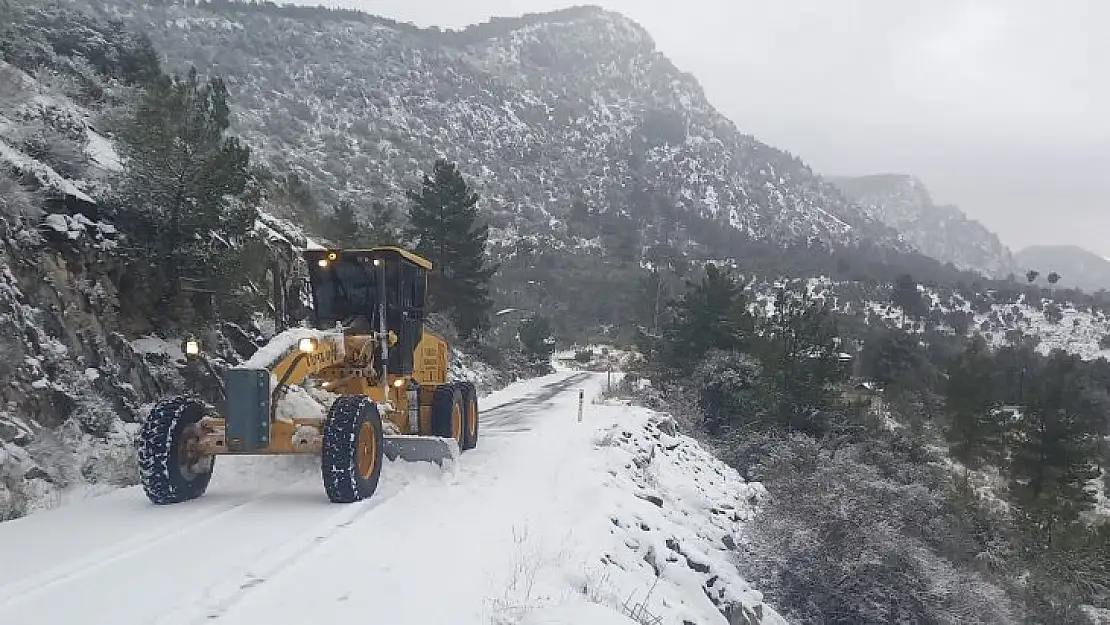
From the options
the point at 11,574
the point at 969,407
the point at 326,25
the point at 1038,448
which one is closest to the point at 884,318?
the point at 969,407

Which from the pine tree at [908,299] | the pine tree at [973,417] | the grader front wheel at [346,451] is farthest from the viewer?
the pine tree at [908,299]

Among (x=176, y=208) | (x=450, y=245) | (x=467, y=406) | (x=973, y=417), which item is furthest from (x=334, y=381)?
(x=973, y=417)

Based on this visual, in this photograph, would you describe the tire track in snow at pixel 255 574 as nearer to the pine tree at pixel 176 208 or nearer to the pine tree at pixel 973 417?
the pine tree at pixel 176 208

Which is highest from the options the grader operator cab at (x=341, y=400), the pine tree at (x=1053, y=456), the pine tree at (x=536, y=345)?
the grader operator cab at (x=341, y=400)

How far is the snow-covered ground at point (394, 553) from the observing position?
A: 4883 millimetres

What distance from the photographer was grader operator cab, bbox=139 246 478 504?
734 centimetres

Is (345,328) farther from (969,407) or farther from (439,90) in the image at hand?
(439,90)

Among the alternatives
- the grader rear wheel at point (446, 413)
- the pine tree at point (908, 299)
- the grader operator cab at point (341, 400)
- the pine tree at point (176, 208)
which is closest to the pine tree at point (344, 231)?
the pine tree at point (176, 208)

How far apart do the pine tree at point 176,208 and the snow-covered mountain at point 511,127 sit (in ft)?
156

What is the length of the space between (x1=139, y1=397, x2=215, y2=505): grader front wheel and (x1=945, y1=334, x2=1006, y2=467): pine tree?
32.7m

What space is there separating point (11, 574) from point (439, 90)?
Answer: 370 feet

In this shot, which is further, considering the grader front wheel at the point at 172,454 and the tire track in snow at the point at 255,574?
the grader front wheel at the point at 172,454

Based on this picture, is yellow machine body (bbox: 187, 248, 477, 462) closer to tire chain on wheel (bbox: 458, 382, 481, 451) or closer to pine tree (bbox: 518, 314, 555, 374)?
tire chain on wheel (bbox: 458, 382, 481, 451)

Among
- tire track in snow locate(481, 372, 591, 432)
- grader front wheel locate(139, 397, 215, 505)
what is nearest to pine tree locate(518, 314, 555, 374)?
tire track in snow locate(481, 372, 591, 432)
